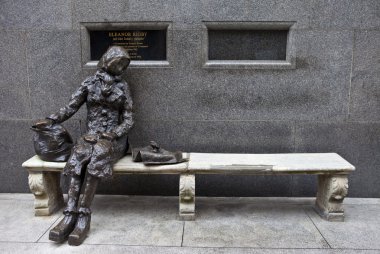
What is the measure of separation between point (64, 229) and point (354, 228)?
10.3 ft

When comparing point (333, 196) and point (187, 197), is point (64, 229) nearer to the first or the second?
point (187, 197)

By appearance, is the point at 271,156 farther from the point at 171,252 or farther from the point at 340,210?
the point at 171,252

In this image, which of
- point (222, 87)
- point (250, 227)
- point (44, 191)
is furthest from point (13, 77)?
point (250, 227)

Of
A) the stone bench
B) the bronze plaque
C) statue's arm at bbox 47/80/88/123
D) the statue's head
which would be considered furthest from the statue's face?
the stone bench

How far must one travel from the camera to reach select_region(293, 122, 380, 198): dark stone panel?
5.15m

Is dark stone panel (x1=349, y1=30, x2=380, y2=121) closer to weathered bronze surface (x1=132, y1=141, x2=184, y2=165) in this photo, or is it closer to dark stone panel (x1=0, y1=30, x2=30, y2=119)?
weathered bronze surface (x1=132, y1=141, x2=184, y2=165)

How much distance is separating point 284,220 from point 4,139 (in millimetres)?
3841

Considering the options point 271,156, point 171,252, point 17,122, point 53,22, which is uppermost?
point 53,22

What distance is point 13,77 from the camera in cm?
521

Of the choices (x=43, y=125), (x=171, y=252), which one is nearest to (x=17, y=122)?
(x=43, y=125)

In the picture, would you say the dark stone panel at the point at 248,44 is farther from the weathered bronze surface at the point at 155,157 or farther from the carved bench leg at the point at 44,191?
the carved bench leg at the point at 44,191

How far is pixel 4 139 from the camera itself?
5.35 metres

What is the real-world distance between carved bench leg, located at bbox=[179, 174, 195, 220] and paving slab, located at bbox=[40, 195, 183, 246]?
0.40ft

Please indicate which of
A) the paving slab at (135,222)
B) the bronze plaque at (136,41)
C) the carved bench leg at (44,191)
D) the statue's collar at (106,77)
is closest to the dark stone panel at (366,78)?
the bronze plaque at (136,41)
